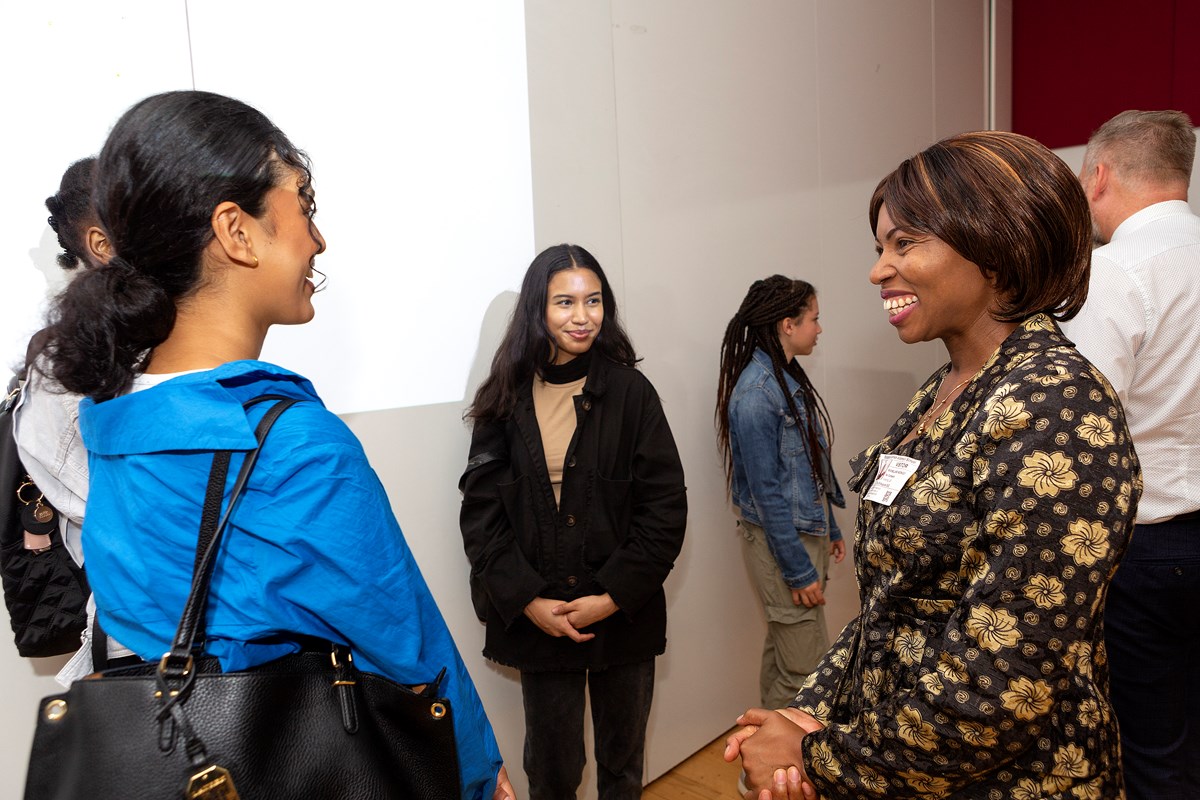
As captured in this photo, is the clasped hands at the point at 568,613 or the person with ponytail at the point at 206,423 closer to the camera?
the person with ponytail at the point at 206,423

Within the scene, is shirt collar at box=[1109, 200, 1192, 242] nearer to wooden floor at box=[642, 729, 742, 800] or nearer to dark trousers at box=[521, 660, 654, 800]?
dark trousers at box=[521, 660, 654, 800]

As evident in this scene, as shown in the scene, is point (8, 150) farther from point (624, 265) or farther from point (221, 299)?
point (624, 265)

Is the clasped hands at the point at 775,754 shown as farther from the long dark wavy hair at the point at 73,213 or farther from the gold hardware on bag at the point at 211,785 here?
the long dark wavy hair at the point at 73,213

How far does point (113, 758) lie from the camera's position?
2.44ft

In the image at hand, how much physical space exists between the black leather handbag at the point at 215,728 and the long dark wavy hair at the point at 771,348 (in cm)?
228

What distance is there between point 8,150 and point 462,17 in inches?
49.9

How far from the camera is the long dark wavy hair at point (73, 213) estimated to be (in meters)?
1.51

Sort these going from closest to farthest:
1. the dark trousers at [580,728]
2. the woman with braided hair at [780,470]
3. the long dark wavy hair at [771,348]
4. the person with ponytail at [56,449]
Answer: the person with ponytail at [56,449], the dark trousers at [580,728], the woman with braided hair at [780,470], the long dark wavy hair at [771,348]

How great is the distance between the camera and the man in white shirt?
1930mm

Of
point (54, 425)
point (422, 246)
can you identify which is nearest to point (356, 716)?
point (54, 425)

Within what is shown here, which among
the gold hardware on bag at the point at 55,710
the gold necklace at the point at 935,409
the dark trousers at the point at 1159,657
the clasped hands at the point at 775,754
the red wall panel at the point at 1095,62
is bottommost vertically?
the dark trousers at the point at 1159,657

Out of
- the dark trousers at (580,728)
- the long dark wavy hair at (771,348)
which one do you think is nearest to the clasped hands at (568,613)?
the dark trousers at (580,728)

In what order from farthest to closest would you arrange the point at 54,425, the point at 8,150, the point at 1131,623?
the point at 1131,623 → the point at 8,150 → the point at 54,425

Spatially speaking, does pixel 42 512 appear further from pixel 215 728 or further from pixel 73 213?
pixel 215 728
